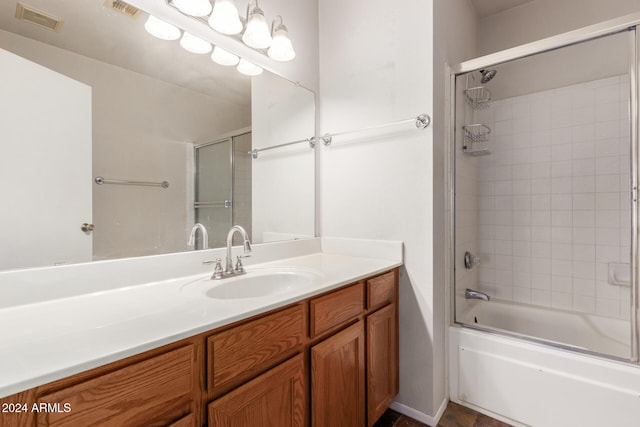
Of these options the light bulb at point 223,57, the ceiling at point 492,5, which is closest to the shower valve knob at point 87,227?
the light bulb at point 223,57

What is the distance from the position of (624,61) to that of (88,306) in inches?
123

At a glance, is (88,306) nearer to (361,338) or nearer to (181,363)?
(181,363)

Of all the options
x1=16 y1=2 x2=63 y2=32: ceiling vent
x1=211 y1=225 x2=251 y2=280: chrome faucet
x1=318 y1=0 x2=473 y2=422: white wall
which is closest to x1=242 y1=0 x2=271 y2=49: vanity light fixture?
x1=318 y1=0 x2=473 y2=422: white wall

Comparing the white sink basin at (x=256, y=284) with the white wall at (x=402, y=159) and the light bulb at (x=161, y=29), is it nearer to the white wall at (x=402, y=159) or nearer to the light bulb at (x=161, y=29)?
the white wall at (x=402, y=159)

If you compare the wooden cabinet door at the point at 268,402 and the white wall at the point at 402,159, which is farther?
the white wall at the point at 402,159

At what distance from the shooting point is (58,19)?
100cm

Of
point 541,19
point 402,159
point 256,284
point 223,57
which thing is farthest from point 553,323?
point 223,57

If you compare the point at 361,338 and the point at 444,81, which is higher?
the point at 444,81

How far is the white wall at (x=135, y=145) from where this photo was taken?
107 centimetres

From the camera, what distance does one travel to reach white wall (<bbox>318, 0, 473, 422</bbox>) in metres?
1.55

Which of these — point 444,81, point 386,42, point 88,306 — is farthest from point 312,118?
point 88,306

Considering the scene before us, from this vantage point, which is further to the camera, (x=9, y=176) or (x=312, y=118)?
(x=312, y=118)

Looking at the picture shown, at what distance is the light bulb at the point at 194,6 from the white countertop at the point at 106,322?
1112mm

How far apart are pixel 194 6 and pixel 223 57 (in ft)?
0.80
